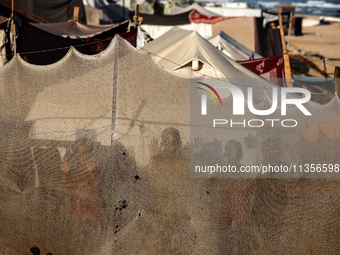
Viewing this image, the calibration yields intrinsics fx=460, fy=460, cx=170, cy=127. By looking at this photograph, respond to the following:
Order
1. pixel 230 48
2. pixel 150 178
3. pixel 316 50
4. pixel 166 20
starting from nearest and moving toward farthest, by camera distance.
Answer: pixel 150 178 → pixel 230 48 → pixel 166 20 → pixel 316 50

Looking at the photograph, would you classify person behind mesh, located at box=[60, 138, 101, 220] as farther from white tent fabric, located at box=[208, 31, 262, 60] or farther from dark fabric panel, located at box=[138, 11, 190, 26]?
dark fabric panel, located at box=[138, 11, 190, 26]

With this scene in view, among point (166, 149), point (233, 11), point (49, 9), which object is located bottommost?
point (166, 149)

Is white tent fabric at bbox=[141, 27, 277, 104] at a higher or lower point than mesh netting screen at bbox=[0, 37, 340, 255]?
higher

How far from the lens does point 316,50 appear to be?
89.4 feet

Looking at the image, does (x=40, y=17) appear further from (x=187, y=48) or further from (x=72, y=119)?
(x=72, y=119)

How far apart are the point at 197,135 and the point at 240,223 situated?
3.21ft

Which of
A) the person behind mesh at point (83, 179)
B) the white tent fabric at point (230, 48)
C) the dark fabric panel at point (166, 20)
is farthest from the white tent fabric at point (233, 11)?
the person behind mesh at point (83, 179)

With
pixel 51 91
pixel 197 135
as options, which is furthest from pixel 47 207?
pixel 197 135

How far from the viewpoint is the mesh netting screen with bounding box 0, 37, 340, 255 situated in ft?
14.8

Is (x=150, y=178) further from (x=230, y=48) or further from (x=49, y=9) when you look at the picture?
(x=49, y=9)

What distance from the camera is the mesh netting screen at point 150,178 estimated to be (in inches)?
177

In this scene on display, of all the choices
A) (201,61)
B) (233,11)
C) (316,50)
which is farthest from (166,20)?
(316,50)

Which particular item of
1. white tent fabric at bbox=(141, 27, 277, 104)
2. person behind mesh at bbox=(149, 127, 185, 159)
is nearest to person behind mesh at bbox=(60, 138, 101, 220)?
person behind mesh at bbox=(149, 127, 185, 159)

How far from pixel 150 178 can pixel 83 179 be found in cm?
67
